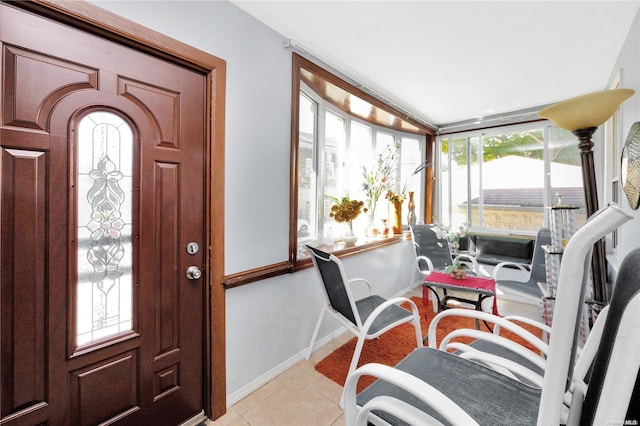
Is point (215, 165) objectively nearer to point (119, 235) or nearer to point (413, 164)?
point (119, 235)

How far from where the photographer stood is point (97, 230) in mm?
1236

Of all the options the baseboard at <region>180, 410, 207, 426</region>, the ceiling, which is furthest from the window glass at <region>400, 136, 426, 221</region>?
the baseboard at <region>180, 410, 207, 426</region>

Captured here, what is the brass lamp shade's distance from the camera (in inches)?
57.9

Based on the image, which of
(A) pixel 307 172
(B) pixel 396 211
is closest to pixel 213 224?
(A) pixel 307 172

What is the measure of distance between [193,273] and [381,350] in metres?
1.64

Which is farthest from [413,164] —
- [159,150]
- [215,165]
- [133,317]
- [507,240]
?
[133,317]

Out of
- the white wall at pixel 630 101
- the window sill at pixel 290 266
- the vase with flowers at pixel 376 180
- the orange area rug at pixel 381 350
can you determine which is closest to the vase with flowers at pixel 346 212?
the window sill at pixel 290 266

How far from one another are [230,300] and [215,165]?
80 centimetres

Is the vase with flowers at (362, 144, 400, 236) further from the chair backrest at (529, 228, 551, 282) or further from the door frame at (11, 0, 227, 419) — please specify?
the door frame at (11, 0, 227, 419)

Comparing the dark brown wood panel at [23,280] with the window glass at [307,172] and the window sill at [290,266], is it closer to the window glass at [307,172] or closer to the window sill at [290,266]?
the window sill at [290,266]

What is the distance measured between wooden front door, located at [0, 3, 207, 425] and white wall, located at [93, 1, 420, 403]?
0.18 meters

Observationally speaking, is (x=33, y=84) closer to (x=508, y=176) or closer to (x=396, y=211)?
(x=396, y=211)

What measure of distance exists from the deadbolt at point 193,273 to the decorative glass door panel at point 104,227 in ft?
0.87

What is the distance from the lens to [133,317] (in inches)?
52.6
